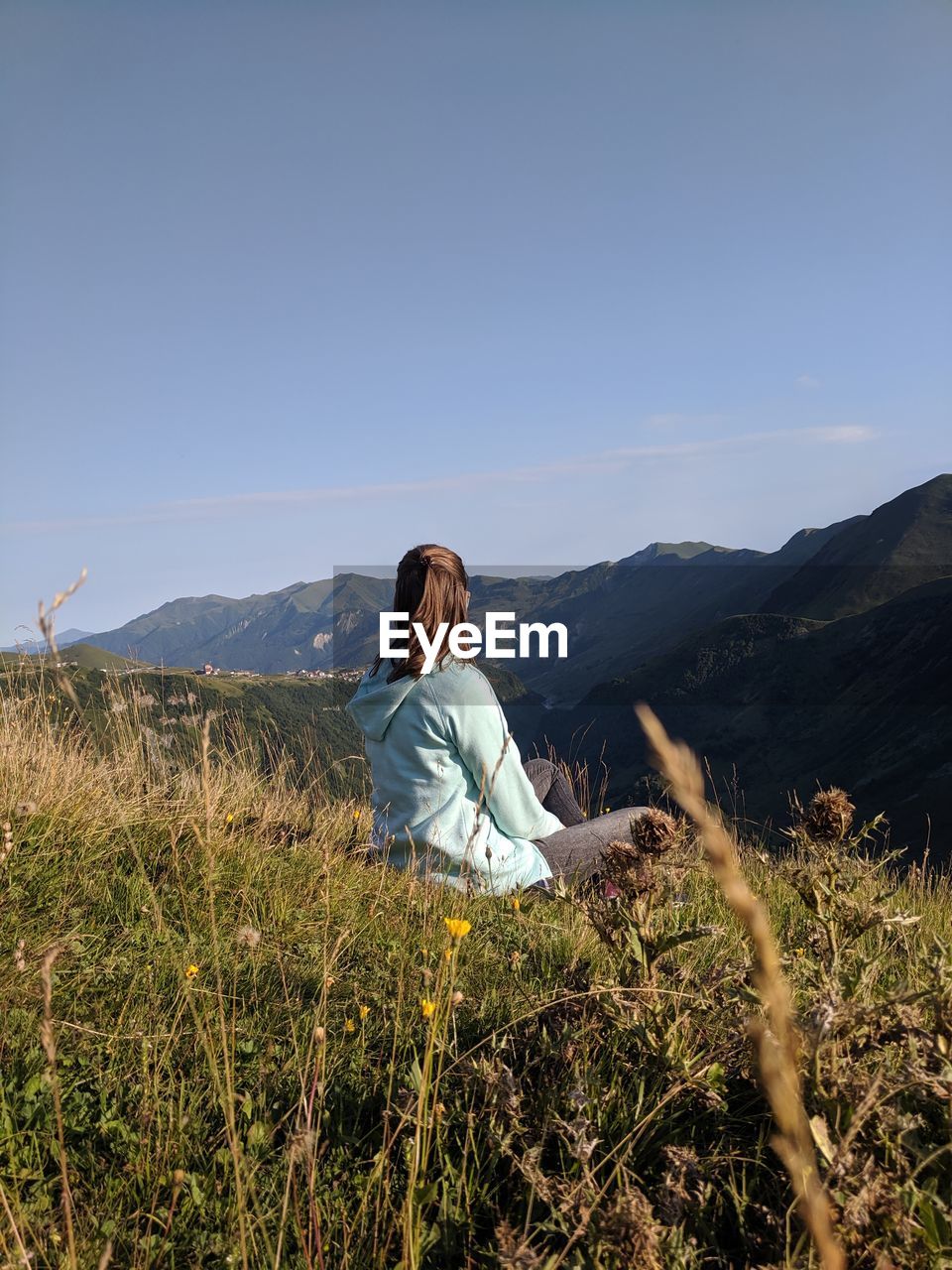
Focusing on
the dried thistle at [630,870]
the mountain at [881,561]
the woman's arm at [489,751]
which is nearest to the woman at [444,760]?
the woman's arm at [489,751]

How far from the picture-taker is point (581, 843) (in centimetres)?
478

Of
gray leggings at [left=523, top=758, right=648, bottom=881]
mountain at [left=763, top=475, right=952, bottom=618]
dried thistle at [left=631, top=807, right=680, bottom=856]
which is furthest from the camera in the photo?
mountain at [left=763, top=475, right=952, bottom=618]

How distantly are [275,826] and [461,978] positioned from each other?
8.36ft

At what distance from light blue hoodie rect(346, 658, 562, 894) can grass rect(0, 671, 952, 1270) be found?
0.77 metres

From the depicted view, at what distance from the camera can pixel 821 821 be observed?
92.2 inches

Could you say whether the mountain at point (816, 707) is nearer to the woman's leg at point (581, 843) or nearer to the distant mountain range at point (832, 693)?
the distant mountain range at point (832, 693)

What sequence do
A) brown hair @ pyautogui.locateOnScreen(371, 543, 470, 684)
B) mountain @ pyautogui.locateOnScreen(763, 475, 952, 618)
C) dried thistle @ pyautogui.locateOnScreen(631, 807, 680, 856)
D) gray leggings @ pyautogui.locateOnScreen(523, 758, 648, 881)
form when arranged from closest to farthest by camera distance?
1. dried thistle @ pyautogui.locateOnScreen(631, 807, 680, 856)
2. brown hair @ pyautogui.locateOnScreen(371, 543, 470, 684)
3. gray leggings @ pyautogui.locateOnScreen(523, 758, 648, 881)
4. mountain @ pyautogui.locateOnScreen(763, 475, 952, 618)

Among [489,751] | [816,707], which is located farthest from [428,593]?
[816,707]

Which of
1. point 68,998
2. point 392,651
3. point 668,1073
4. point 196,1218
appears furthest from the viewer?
point 392,651

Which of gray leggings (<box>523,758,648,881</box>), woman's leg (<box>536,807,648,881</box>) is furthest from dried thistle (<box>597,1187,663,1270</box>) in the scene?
woman's leg (<box>536,807,648,881</box>)

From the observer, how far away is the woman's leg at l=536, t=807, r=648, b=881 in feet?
15.3

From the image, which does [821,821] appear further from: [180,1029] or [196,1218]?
[180,1029]

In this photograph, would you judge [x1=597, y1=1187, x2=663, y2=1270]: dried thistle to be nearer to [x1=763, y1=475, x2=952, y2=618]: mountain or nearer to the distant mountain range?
the distant mountain range

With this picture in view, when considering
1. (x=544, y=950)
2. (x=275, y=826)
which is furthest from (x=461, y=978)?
Answer: (x=275, y=826)
